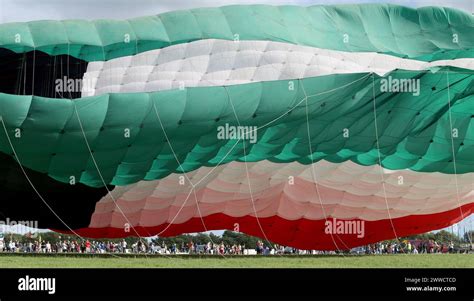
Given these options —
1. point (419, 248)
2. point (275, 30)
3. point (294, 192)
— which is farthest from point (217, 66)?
point (419, 248)

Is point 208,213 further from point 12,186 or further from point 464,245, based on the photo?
point 464,245

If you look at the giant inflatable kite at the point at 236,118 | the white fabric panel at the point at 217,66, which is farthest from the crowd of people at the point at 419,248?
the white fabric panel at the point at 217,66

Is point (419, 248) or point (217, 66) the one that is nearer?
point (217, 66)

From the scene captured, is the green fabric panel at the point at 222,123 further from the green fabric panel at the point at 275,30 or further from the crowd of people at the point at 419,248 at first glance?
the crowd of people at the point at 419,248

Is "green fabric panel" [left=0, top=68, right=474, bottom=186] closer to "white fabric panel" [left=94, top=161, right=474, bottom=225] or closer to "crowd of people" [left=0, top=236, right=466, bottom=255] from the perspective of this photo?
"white fabric panel" [left=94, top=161, right=474, bottom=225]

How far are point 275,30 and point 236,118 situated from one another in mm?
3914

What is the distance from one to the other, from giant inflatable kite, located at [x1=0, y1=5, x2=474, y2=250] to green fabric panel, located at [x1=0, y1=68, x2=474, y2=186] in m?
0.05

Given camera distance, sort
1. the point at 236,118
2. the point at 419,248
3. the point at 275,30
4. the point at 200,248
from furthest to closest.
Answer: the point at 419,248 → the point at 200,248 → the point at 275,30 → the point at 236,118

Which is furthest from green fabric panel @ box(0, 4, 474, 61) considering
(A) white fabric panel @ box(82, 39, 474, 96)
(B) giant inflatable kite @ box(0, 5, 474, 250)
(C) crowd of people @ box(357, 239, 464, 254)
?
(C) crowd of people @ box(357, 239, 464, 254)

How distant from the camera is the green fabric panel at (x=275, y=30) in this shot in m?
Answer: 28.8

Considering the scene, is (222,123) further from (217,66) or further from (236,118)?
(217,66)

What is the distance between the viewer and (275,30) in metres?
28.9

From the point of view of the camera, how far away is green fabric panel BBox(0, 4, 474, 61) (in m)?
28.8
